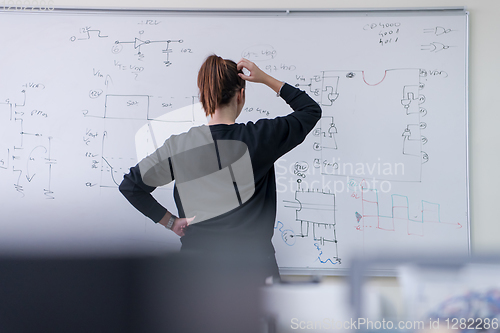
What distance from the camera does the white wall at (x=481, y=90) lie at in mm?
1870

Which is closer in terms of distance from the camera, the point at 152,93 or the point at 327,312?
the point at 327,312

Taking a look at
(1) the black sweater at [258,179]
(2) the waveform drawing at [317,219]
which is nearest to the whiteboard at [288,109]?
(2) the waveform drawing at [317,219]

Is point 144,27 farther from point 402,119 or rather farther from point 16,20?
point 402,119

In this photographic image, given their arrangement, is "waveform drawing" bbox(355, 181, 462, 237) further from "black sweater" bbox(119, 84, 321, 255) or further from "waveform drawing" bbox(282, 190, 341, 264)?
"black sweater" bbox(119, 84, 321, 255)

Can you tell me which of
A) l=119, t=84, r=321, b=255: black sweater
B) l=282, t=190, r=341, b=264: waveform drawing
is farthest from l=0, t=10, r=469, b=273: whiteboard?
l=119, t=84, r=321, b=255: black sweater

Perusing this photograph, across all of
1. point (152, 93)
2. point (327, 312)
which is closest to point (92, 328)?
point (327, 312)

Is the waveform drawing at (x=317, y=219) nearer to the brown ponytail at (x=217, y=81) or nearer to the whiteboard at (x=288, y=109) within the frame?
the whiteboard at (x=288, y=109)

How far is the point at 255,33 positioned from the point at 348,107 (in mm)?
686

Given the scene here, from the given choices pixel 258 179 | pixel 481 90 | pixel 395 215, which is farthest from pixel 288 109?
→ pixel 481 90

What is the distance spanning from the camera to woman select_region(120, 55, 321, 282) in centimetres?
97

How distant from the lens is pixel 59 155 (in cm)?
194

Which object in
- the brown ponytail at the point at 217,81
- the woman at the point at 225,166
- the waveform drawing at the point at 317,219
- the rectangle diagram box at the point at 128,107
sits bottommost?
the waveform drawing at the point at 317,219

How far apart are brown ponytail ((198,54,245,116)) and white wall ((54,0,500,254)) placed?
42.9 inches

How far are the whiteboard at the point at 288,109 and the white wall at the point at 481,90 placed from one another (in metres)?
0.07
